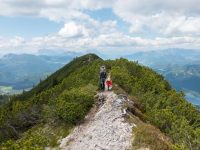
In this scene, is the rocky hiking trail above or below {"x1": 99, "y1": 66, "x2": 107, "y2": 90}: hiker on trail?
below

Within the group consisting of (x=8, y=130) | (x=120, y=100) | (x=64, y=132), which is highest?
(x=120, y=100)

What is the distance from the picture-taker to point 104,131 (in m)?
38.9

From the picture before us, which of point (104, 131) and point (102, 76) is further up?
point (102, 76)

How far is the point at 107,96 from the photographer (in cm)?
5269

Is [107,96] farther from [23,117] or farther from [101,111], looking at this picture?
[23,117]

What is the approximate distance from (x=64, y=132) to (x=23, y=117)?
23810 millimetres

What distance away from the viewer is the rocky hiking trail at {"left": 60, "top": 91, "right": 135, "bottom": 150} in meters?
35.5

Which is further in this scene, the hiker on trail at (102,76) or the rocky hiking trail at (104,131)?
→ the hiker on trail at (102,76)

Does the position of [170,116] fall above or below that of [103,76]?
below

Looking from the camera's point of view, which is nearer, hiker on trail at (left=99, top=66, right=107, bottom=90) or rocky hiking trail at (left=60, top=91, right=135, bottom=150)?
rocky hiking trail at (left=60, top=91, right=135, bottom=150)

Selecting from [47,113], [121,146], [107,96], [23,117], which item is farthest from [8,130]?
[121,146]

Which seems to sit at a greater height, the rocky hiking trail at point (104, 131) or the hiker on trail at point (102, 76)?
the hiker on trail at point (102, 76)

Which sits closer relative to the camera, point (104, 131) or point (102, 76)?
point (104, 131)

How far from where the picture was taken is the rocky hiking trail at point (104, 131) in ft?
116
